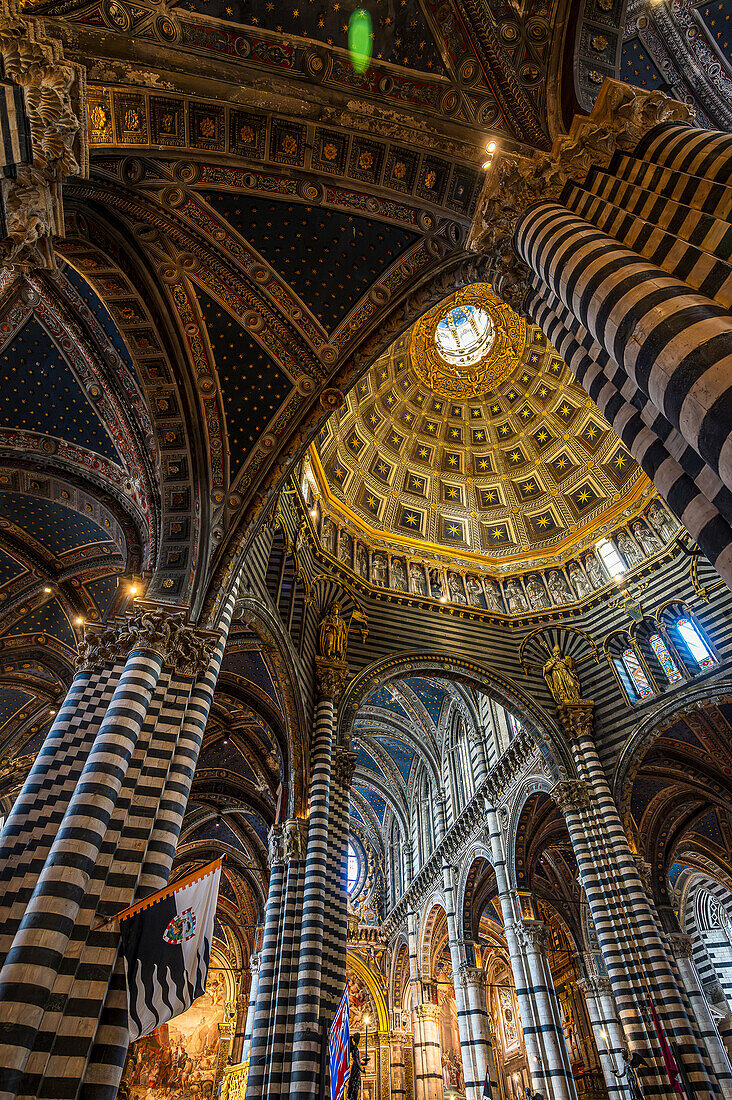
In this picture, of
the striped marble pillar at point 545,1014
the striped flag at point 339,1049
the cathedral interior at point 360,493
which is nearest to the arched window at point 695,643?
the cathedral interior at point 360,493

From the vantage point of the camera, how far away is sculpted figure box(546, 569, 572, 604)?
68.2 feet

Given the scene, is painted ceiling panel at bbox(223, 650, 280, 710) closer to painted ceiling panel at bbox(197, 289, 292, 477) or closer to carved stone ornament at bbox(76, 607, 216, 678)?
painted ceiling panel at bbox(197, 289, 292, 477)

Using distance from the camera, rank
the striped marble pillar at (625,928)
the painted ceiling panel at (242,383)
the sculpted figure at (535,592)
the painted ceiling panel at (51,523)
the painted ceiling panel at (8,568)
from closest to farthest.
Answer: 1. the painted ceiling panel at (242,383)
2. the striped marble pillar at (625,928)
3. the painted ceiling panel at (51,523)
4. the painted ceiling panel at (8,568)
5. the sculpted figure at (535,592)

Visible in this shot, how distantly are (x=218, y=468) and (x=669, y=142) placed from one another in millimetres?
8781

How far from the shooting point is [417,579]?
20.9m

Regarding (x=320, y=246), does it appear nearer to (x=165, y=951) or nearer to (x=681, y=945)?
(x=165, y=951)

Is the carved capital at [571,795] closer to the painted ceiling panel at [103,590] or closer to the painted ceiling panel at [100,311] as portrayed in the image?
the painted ceiling panel at [103,590]

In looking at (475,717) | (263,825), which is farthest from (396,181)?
(263,825)

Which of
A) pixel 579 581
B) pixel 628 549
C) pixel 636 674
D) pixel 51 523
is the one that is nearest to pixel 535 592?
pixel 579 581

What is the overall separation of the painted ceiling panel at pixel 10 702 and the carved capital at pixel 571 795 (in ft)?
50.4

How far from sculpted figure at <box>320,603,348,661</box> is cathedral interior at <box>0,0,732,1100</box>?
9 centimetres

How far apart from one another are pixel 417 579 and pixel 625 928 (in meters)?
11.3

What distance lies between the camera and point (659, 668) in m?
17.7

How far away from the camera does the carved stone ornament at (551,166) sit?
8047 millimetres
